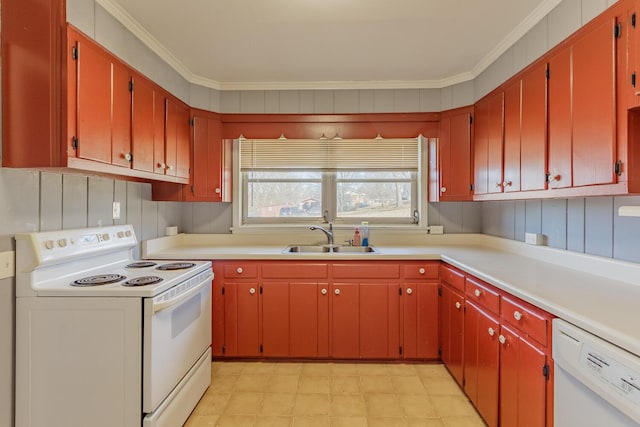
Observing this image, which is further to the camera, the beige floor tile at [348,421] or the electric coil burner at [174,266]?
the electric coil burner at [174,266]

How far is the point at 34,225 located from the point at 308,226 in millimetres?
1984

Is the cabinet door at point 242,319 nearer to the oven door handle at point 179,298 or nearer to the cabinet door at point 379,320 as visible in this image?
the oven door handle at point 179,298

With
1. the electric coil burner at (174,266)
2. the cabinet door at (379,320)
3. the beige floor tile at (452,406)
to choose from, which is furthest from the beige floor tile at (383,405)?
the electric coil burner at (174,266)

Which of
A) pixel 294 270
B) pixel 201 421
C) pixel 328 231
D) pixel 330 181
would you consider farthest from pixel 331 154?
pixel 201 421

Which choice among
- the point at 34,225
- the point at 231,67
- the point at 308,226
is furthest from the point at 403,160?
the point at 34,225

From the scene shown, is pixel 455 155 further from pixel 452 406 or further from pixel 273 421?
pixel 273 421

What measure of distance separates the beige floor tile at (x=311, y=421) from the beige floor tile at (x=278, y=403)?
0.09 meters

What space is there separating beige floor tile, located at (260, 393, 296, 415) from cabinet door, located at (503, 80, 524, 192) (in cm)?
204

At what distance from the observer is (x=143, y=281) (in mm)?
1741

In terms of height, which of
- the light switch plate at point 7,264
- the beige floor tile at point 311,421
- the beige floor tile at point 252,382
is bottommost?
the beige floor tile at point 311,421

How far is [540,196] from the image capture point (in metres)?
1.89

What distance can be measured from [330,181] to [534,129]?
181 centimetres

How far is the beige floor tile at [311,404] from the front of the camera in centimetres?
207

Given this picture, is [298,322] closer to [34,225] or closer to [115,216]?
[115,216]
